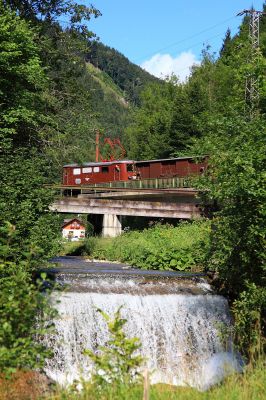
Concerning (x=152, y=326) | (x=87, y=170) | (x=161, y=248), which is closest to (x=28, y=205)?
(x=152, y=326)

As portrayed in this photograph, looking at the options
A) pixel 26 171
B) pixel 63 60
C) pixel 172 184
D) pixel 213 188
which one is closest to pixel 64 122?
pixel 63 60

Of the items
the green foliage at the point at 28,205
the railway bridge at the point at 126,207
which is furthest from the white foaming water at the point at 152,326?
the railway bridge at the point at 126,207

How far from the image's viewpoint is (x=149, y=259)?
1878 cm

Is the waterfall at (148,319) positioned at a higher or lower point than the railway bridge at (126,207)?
lower

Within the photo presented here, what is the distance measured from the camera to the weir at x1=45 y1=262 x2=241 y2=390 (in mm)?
11227

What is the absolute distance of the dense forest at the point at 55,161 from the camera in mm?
6267

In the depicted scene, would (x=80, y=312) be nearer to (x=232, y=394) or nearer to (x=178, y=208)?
(x=232, y=394)

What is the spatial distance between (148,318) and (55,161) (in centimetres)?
1285

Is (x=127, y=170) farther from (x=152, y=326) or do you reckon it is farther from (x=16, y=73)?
(x=152, y=326)

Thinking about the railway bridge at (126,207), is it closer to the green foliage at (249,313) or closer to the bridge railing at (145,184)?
the bridge railing at (145,184)

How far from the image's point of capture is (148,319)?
12617mm

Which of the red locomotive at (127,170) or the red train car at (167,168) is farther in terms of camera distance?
the red locomotive at (127,170)

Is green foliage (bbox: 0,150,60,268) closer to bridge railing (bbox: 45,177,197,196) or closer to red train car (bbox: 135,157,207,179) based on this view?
bridge railing (bbox: 45,177,197,196)

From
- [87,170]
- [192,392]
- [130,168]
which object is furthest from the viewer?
[87,170]
